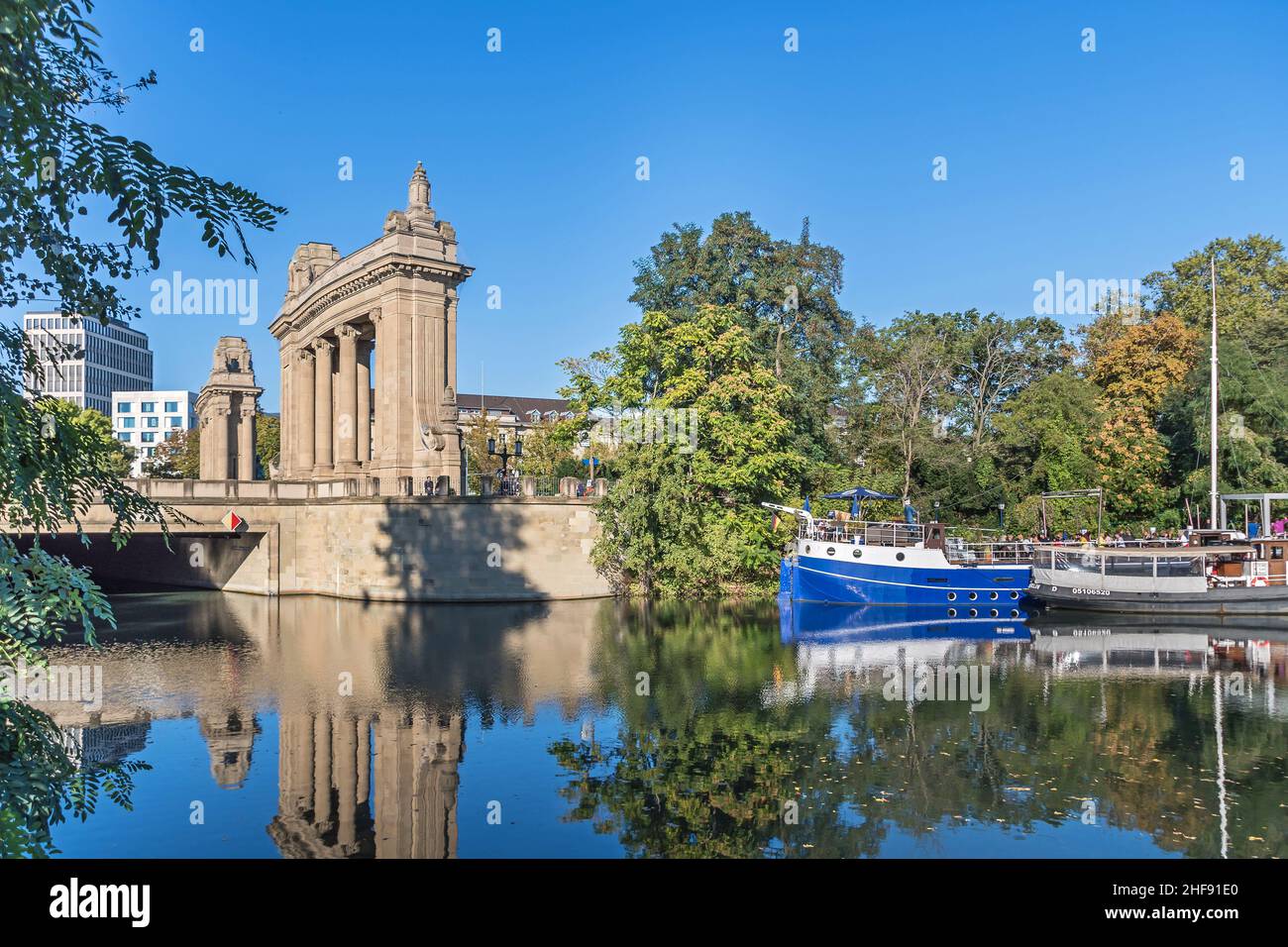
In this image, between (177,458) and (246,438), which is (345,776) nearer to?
(246,438)

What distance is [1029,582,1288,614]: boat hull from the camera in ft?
126

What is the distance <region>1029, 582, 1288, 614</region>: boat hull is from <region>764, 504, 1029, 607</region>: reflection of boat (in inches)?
106

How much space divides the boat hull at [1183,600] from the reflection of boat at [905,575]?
269cm

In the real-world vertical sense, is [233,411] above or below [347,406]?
above

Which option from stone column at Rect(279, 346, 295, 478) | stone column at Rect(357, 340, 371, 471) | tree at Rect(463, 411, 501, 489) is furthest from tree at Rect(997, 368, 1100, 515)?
stone column at Rect(279, 346, 295, 478)

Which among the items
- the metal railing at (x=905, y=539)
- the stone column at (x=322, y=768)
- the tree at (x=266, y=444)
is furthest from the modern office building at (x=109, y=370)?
the stone column at (x=322, y=768)

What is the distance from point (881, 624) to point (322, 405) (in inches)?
1519

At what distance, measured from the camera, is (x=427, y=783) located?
48.2 ft

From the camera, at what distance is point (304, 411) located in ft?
199

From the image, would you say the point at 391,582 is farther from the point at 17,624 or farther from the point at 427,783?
the point at 17,624

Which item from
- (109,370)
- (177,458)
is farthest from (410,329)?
(109,370)
